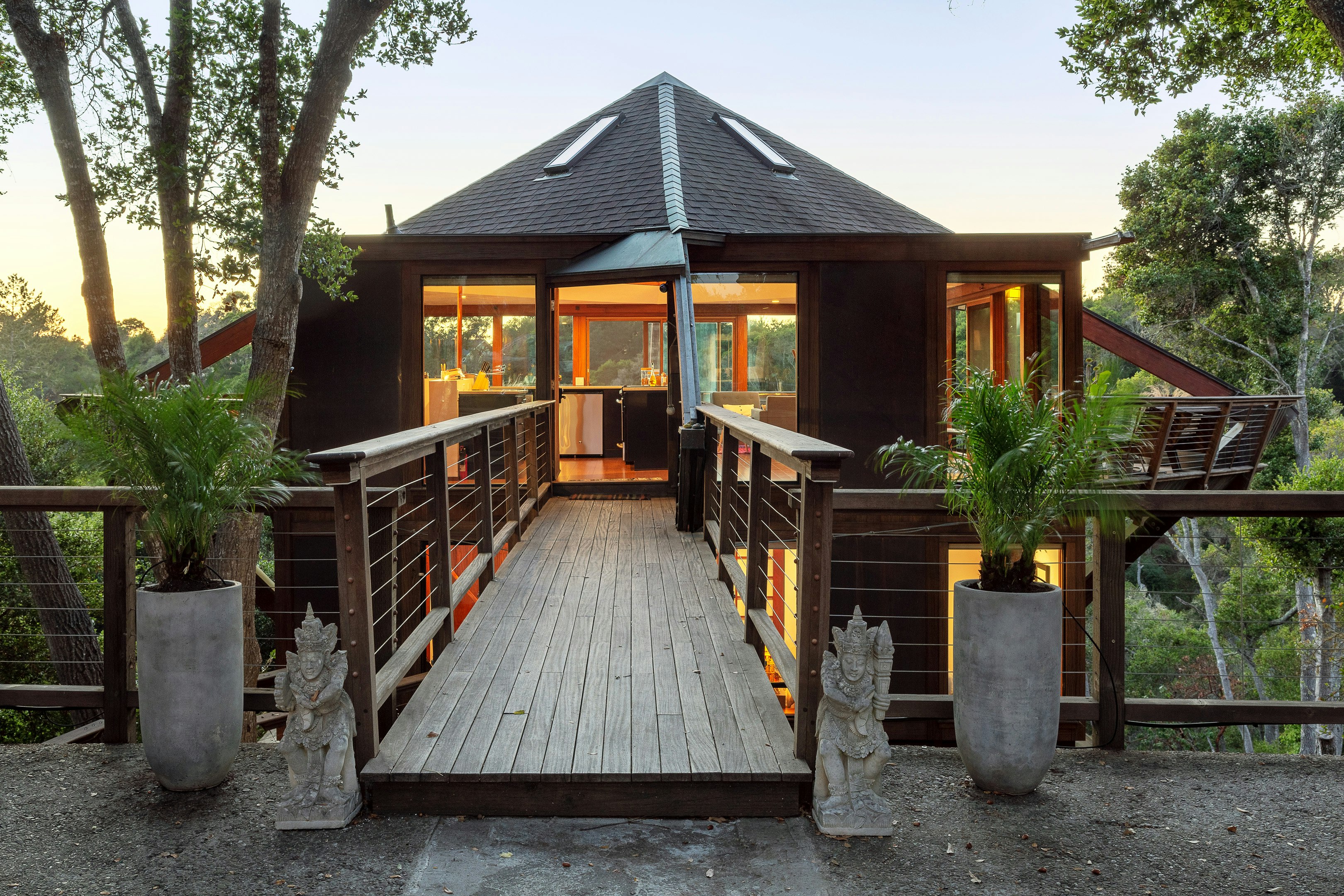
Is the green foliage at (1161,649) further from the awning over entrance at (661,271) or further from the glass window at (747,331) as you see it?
the awning over entrance at (661,271)

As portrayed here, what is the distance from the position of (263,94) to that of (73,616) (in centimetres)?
422

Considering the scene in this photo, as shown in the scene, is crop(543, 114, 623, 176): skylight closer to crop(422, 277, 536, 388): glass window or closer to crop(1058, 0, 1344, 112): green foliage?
crop(422, 277, 536, 388): glass window

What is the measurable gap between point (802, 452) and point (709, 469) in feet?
13.2

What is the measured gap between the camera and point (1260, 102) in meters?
18.0

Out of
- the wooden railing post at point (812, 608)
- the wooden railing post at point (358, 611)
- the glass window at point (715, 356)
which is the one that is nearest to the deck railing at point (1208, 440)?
the glass window at point (715, 356)

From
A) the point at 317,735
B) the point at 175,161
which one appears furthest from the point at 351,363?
the point at 317,735

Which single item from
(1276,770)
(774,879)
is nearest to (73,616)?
(774,879)

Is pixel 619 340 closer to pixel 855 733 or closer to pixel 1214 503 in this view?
pixel 1214 503

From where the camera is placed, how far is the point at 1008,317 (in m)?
8.80

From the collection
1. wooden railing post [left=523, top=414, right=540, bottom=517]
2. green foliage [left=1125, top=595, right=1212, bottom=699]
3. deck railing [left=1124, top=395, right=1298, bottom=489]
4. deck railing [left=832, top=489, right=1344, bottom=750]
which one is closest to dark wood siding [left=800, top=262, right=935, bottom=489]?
deck railing [left=1124, top=395, right=1298, bottom=489]

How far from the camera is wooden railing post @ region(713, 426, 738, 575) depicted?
16.0ft

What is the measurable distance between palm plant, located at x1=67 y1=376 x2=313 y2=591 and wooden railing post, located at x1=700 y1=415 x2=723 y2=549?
367 cm

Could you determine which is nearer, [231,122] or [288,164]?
[288,164]

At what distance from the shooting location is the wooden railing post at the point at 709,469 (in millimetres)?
6324
